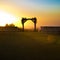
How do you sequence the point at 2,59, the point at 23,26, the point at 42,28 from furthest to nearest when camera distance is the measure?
the point at 23,26 → the point at 42,28 → the point at 2,59

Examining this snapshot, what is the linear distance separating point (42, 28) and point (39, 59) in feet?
91.5

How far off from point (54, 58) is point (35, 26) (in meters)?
35.0

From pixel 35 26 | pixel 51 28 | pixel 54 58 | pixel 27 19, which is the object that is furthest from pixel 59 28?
pixel 54 58

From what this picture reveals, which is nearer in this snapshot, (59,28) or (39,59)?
(39,59)

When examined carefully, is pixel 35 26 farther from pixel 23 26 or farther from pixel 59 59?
pixel 59 59

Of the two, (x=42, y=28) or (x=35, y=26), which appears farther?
(x=35, y=26)

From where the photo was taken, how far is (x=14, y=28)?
42.6 metres

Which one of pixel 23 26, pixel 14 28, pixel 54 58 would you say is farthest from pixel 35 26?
pixel 54 58

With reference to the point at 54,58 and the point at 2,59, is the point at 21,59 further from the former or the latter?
the point at 54,58

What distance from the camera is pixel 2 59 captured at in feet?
39.9

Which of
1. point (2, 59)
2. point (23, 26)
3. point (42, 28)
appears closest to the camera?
point (2, 59)

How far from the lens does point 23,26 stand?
47469mm

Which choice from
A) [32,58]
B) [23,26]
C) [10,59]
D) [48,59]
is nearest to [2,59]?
[10,59]

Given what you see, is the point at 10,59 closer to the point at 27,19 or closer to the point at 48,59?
the point at 48,59
